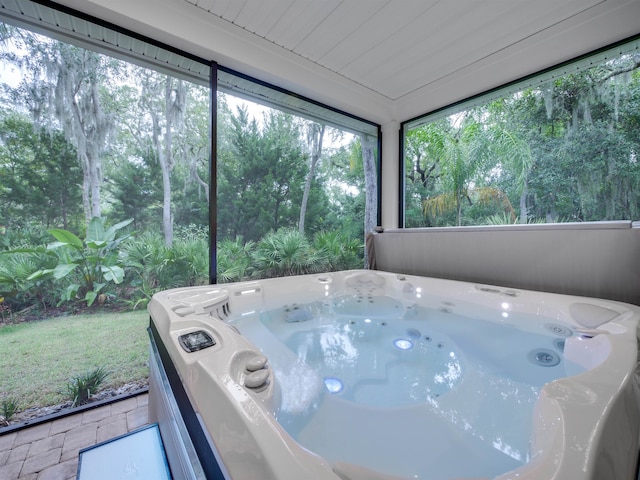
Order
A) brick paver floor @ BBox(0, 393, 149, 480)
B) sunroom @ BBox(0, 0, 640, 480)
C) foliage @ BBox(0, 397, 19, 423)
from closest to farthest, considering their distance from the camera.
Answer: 1. sunroom @ BBox(0, 0, 640, 480)
2. brick paver floor @ BBox(0, 393, 149, 480)
3. foliage @ BBox(0, 397, 19, 423)

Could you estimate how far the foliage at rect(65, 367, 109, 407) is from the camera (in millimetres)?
1554

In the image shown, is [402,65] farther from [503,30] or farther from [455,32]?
[503,30]

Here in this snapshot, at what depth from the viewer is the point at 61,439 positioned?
132 centimetres

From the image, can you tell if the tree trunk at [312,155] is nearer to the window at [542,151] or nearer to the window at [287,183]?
the window at [287,183]

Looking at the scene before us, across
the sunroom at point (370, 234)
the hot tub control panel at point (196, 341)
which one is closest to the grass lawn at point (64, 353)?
the sunroom at point (370, 234)

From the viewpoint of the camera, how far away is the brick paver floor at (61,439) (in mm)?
1139

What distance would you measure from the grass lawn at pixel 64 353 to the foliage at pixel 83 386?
4 cm

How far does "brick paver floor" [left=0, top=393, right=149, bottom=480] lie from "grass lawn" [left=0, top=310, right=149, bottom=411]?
18cm

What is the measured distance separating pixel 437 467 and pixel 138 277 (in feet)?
6.77

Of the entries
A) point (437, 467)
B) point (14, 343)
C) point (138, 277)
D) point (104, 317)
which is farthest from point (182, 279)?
point (437, 467)

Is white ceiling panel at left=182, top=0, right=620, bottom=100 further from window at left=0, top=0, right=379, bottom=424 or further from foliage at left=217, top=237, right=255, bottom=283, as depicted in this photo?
foliage at left=217, top=237, right=255, bottom=283

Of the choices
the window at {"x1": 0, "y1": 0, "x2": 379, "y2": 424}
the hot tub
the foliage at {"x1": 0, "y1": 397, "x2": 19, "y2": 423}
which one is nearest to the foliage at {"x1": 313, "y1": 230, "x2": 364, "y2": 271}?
the window at {"x1": 0, "y1": 0, "x2": 379, "y2": 424}

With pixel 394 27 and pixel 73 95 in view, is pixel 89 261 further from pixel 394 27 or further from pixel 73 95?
pixel 394 27

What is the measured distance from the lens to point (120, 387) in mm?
1695
